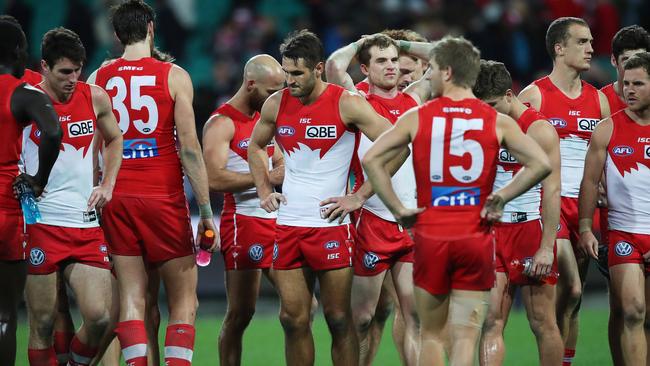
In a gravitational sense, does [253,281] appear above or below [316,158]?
below

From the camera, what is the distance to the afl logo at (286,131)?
29.3ft

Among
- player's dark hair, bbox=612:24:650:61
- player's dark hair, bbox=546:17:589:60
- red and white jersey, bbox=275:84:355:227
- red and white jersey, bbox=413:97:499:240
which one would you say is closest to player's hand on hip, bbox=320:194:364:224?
red and white jersey, bbox=275:84:355:227

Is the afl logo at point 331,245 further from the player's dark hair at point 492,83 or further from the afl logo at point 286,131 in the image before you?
the player's dark hair at point 492,83

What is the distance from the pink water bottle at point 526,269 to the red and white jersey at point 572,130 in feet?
4.20

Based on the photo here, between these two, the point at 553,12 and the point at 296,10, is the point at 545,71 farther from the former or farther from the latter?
the point at 296,10

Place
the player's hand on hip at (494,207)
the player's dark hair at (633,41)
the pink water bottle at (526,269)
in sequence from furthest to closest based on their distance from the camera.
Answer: the player's dark hair at (633,41) → the pink water bottle at (526,269) → the player's hand on hip at (494,207)

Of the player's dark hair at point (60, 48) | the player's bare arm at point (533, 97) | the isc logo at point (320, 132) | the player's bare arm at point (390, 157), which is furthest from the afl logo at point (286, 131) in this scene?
the player's bare arm at point (533, 97)

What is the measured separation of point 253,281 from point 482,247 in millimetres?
2959

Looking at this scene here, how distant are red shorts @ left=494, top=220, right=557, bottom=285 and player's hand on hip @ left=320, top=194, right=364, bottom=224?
151cm

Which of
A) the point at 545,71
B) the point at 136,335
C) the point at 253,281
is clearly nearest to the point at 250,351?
the point at 253,281

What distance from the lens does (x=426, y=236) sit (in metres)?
7.79

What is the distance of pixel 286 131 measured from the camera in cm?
896

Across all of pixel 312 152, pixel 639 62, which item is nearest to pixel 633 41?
pixel 639 62

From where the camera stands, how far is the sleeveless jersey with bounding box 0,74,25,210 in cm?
793
